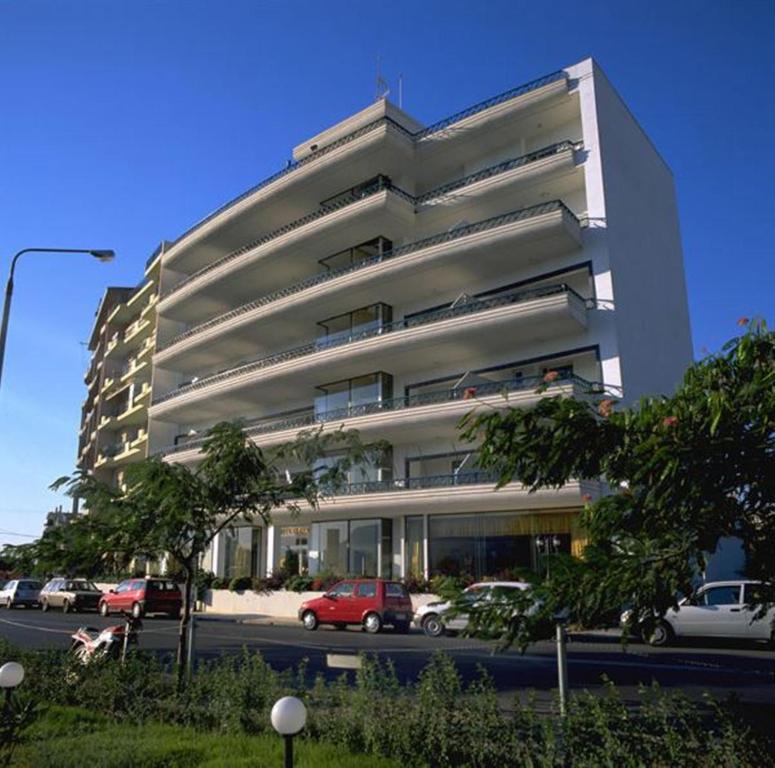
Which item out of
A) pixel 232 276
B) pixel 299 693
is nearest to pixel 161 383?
pixel 232 276

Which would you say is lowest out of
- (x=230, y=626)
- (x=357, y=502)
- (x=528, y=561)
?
(x=230, y=626)

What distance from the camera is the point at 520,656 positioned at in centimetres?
1295

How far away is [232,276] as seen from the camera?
3809 centimetres

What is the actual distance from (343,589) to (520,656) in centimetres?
1154

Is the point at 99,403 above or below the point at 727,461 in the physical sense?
above

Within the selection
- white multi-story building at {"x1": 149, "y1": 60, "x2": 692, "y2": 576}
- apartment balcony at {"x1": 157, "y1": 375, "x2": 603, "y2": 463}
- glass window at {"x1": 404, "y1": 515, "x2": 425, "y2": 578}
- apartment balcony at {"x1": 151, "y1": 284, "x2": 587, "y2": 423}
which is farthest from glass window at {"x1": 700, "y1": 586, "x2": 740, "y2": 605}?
glass window at {"x1": 404, "y1": 515, "x2": 425, "y2": 578}

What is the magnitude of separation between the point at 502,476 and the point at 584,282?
77.4ft

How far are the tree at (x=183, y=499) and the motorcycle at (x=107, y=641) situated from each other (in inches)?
73.4

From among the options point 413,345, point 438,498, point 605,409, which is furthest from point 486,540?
point 605,409

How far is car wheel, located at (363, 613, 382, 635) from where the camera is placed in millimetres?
22312

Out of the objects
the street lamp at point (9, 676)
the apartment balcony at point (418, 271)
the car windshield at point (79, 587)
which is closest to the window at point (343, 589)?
the apartment balcony at point (418, 271)

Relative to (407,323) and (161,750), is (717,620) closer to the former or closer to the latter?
(161,750)

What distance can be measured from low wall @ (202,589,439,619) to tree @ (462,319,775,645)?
25335mm

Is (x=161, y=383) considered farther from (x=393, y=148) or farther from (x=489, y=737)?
(x=489, y=737)
